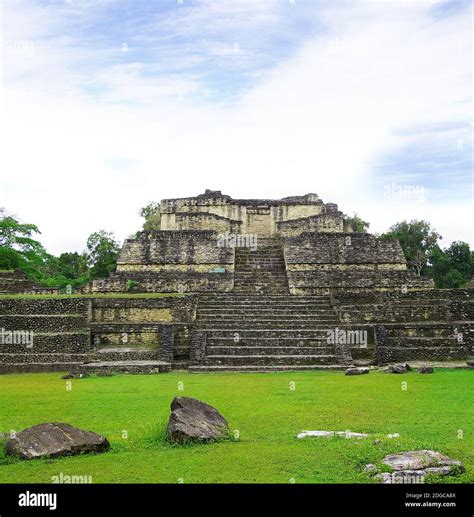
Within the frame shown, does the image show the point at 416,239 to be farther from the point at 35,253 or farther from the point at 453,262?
the point at 35,253

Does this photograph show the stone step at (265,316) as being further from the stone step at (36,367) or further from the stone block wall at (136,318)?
the stone step at (36,367)

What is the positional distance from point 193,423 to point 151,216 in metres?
30.3

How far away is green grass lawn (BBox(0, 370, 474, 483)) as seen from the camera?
4891 millimetres

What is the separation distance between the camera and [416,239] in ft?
128

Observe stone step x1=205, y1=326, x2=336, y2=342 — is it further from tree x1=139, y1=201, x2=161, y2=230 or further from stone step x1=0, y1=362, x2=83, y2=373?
tree x1=139, y1=201, x2=161, y2=230

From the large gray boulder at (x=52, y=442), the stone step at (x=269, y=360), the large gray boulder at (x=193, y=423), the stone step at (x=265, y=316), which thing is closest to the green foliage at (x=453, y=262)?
the stone step at (x=265, y=316)

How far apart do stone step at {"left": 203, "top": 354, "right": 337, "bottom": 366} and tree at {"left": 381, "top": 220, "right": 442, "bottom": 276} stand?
978 inches

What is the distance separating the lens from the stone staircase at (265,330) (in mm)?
13727

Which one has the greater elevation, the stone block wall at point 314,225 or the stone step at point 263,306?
the stone block wall at point 314,225

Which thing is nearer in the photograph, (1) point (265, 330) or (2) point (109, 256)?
(1) point (265, 330)

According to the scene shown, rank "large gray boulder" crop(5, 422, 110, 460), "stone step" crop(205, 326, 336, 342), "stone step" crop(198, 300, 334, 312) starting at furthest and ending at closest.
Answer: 1. "stone step" crop(198, 300, 334, 312)
2. "stone step" crop(205, 326, 336, 342)
3. "large gray boulder" crop(5, 422, 110, 460)

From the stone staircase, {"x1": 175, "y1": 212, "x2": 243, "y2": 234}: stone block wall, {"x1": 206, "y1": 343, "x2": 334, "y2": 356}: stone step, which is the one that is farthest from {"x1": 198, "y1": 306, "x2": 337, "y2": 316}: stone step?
{"x1": 175, "y1": 212, "x2": 243, "y2": 234}: stone block wall

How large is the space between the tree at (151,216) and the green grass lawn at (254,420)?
21796 mm
